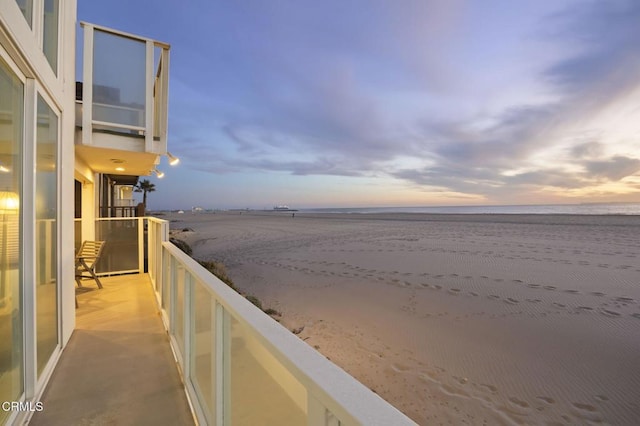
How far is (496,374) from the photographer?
348 cm

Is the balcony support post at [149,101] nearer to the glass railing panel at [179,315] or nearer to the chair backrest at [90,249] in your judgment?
the chair backrest at [90,249]

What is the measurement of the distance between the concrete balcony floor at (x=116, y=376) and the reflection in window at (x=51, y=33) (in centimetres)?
273

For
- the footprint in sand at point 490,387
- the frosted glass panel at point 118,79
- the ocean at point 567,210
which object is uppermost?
the frosted glass panel at point 118,79

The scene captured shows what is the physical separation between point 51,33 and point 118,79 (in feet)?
7.50

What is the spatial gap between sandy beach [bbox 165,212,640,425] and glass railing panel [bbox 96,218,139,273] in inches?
96.0

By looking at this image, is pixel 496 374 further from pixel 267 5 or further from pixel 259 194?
pixel 259 194

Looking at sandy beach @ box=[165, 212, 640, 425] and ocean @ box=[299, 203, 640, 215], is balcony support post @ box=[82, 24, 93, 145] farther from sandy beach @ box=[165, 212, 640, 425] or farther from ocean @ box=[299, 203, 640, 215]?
ocean @ box=[299, 203, 640, 215]

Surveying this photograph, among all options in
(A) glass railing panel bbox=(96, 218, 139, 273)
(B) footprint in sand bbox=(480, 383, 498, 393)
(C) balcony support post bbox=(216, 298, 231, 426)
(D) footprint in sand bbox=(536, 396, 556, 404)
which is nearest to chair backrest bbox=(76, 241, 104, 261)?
(A) glass railing panel bbox=(96, 218, 139, 273)

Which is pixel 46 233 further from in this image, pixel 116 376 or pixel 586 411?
pixel 586 411

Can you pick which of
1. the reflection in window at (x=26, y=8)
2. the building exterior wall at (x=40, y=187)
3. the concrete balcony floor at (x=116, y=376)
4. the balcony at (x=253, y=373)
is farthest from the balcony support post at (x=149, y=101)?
the balcony at (x=253, y=373)

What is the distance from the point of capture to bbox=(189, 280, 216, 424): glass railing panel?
1.63 m

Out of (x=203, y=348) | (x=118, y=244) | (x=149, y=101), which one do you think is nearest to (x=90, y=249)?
(x=118, y=244)

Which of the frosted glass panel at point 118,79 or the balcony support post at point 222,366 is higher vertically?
→ the frosted glass panel at point 118,79

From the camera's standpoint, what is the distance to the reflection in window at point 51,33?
243 centimetres
